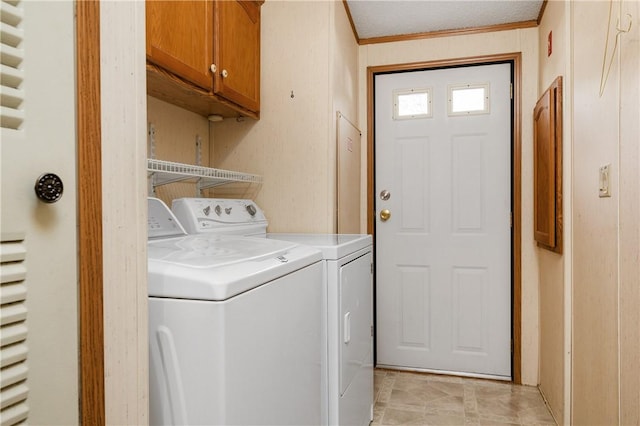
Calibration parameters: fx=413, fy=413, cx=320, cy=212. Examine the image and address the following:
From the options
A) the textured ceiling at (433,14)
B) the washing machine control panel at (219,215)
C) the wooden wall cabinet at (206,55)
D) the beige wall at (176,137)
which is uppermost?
the textured ceiling at (433,14)

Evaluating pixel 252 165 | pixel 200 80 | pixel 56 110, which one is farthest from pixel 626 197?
pixel 252 165

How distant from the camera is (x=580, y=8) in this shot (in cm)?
180

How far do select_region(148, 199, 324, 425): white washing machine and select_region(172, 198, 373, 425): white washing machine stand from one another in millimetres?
342

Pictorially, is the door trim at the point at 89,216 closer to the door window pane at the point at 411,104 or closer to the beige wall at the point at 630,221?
the beige wall at the point at 630,221

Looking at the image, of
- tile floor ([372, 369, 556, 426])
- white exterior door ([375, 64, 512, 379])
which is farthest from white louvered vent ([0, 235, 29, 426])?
white exterior door ([375, 64, 512, 379])

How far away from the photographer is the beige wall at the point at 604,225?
124cm

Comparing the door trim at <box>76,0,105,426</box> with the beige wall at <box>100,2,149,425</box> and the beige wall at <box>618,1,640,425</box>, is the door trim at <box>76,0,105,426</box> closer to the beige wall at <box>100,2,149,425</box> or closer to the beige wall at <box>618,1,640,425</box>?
the beige wall at <box>100,2,149,425</box>

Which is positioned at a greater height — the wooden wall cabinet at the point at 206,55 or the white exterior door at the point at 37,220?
the wooden wall cabinet at the point at 206,55

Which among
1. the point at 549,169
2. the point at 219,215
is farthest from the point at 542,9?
the point at 219,215

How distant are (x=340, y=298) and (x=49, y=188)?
4.02ft

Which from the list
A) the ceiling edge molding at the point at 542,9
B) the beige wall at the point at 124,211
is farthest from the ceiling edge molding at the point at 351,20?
the beige wall at the point at 124,211

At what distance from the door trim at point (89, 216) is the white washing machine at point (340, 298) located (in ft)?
3.34

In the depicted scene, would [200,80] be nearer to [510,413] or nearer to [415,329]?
[415,329]

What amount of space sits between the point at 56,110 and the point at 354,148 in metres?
2.31
